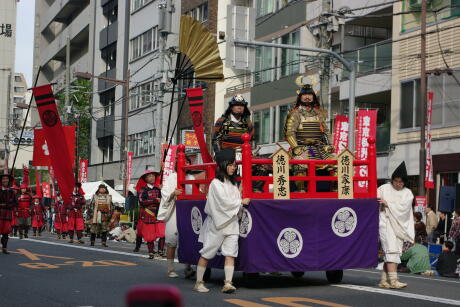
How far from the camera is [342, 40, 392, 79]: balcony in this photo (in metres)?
29.5

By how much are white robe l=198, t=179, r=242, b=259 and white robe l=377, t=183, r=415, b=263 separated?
2.12m

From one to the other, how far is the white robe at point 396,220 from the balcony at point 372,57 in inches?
748

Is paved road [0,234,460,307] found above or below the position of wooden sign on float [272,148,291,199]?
below

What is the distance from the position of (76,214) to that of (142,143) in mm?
27712

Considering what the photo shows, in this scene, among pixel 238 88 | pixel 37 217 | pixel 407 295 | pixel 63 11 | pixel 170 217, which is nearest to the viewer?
pixel 407 295

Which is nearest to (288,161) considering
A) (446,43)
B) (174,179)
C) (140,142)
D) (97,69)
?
(174,179)

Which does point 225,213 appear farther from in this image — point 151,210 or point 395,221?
point 151,210

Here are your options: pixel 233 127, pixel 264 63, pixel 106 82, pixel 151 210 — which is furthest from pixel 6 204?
pixel 106 82

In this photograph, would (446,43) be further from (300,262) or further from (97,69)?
(97,69)

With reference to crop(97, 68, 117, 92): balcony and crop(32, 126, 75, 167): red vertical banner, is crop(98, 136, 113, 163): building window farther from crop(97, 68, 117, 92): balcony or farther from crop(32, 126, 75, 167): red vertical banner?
crop(32, 126, 75, 167): red vertical banner

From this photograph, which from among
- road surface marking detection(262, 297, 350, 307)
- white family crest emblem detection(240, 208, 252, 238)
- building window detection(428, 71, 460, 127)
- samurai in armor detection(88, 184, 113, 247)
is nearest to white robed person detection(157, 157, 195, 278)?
white family crest emblem detection(240, 208, 252, 238)

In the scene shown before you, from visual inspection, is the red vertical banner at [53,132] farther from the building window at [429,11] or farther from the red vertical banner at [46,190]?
the red vertical banner at [46,190]

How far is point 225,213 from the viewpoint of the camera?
9.87 m

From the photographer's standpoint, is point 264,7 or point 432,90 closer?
point 432,90
